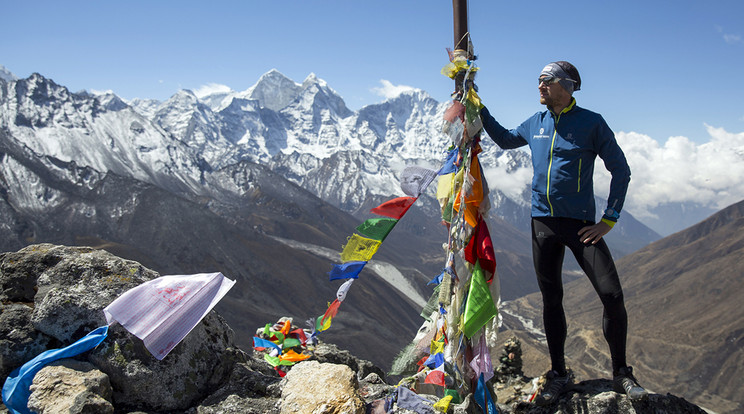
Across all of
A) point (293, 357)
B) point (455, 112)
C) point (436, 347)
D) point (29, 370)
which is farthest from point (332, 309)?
point (29, 370)

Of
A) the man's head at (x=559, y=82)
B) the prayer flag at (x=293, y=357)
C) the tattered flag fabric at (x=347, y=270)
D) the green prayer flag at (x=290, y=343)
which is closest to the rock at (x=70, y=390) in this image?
the tattered flag fabric at (x=347, y=270)

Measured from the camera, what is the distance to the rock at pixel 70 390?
12.2 feet

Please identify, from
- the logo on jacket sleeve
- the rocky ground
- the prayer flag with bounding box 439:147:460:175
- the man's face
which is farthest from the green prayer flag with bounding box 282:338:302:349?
the man's face

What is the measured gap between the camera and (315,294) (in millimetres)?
81375

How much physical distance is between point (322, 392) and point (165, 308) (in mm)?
1592

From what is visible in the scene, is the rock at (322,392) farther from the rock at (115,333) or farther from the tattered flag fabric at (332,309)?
the tattered flag fabric at (332,309)

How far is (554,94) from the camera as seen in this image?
4.46 metres

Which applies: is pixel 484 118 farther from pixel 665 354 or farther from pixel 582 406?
pixel 665 354

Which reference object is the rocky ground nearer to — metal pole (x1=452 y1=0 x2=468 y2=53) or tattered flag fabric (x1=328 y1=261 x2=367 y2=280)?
tattered flag fabric (x1=328 y1=261 x2=367 y2=280)

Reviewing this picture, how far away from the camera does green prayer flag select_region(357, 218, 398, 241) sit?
535cm

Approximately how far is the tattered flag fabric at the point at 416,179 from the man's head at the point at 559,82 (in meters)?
1.39

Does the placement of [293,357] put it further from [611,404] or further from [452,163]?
[611,404]

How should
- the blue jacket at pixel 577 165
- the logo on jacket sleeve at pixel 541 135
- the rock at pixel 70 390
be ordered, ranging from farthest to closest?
the logo on jacket sleeve at pixel 541 135 → the blue jacket at pixel 577 165 → the rock at pixel 70 390

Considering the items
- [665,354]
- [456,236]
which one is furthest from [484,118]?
[665,354]
